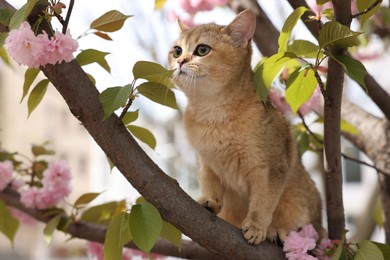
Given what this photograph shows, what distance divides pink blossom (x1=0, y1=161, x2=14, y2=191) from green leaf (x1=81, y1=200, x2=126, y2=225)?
10.1 inches

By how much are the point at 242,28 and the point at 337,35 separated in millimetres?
544

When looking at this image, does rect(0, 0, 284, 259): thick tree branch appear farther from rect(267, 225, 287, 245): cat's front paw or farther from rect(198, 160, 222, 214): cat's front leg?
rect(198, 160, 222, 214): cat's front leg

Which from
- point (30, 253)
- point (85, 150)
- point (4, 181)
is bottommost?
point (30, 253)

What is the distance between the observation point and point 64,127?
11.6 metres

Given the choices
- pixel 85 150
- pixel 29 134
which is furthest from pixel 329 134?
pixel 85 150

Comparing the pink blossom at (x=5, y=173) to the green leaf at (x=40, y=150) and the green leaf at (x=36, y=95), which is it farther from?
the green leaf at (x=36, y=95)

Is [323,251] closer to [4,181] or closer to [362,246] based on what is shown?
[362,246]

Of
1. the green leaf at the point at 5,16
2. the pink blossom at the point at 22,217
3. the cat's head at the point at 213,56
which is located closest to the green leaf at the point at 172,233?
the cat's head at the point at 213,56

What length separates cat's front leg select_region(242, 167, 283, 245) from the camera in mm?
1358

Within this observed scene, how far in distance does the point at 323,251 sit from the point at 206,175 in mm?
434

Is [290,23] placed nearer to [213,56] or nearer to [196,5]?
[213,56]

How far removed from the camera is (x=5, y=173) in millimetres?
1590

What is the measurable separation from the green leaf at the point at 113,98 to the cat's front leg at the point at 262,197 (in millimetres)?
491

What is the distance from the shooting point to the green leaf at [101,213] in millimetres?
1555
